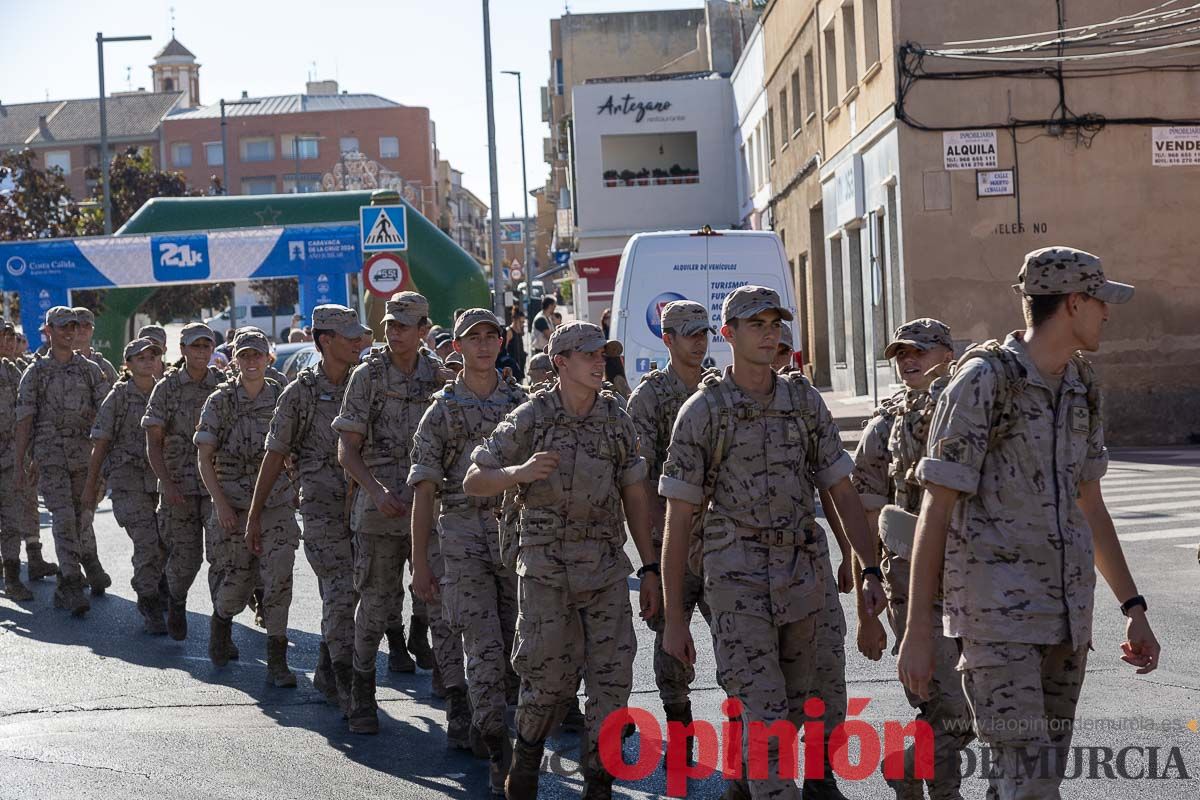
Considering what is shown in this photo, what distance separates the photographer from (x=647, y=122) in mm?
48844

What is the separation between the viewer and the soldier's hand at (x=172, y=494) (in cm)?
1028

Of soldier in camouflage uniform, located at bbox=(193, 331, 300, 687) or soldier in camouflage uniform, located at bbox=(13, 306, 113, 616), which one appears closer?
soldier in camouflage uniform, located at bbox=(193, 331, 300, 687)

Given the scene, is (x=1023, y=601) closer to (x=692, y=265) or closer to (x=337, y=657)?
(x=337, y=657)

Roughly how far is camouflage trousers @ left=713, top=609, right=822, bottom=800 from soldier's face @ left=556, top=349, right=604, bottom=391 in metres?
1.07

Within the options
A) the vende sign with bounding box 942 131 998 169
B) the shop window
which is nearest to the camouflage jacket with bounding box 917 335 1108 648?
the vende sign with bounding box 942 131 998 169

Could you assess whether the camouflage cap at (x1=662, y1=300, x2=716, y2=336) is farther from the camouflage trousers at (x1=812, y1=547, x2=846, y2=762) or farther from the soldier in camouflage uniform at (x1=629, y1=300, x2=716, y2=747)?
the camouflage trousers at (x1=812, y1=547, x2=846, y2=762)

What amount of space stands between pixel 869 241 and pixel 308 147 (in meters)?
92.2

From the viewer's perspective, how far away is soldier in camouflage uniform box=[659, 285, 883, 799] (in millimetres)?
5473

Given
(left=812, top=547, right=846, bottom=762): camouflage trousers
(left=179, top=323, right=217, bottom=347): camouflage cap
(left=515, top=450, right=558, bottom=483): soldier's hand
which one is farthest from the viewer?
(left=179, top=323, right=217, bottom=347): camouflage cap

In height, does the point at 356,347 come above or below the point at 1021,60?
below

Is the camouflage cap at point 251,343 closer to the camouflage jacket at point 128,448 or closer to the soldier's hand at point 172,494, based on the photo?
the soldier's hand at point 172,494

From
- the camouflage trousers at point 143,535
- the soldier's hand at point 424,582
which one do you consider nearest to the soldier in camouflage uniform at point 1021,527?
the soldier's hand at point 424,582

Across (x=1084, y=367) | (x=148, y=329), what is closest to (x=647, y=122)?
(x=148, y=329)

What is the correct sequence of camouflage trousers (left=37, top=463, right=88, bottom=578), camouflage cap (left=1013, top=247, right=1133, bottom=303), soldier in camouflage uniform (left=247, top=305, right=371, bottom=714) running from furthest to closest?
camouflage trousers (left=37, top=463, right=88, bottom=578)
soldier in camouflage uniform (left=247, top=305, right=371, bottom=714)
camouflage cap (left=1013, top=247, right=1133, bottom=303)
